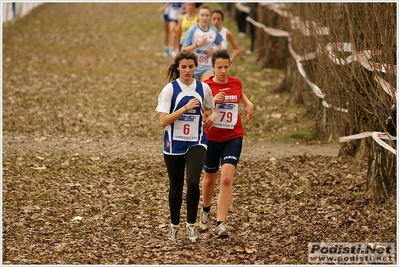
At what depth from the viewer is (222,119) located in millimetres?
7840

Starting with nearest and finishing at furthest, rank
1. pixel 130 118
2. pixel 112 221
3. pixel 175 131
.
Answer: pixel 175 131, pixel 112 221, pixel 130 118

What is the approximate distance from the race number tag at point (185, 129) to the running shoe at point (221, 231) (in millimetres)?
959

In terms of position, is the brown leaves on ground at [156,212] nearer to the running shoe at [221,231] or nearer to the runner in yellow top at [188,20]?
the running shoe at [221,231]

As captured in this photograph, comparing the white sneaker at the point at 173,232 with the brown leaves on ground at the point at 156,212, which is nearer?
the brown leaves on ground at the point at 156,212

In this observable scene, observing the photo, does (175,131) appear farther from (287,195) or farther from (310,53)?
(310,53)

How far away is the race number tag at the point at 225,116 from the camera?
7840 mm

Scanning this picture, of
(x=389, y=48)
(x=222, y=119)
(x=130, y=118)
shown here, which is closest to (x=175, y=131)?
(x=222, y=119)

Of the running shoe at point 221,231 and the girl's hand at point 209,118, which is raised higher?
the girl's hand at point 209,118

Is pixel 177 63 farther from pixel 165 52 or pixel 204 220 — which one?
pixel 165 52

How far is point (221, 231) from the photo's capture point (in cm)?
775

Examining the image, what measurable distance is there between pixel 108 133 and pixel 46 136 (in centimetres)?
106

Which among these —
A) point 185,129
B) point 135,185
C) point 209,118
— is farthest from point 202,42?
point 185,129

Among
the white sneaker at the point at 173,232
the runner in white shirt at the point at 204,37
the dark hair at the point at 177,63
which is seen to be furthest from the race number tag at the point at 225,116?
the runner in white shirt at the point at 204,37

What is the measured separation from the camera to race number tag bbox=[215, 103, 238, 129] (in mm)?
7840
